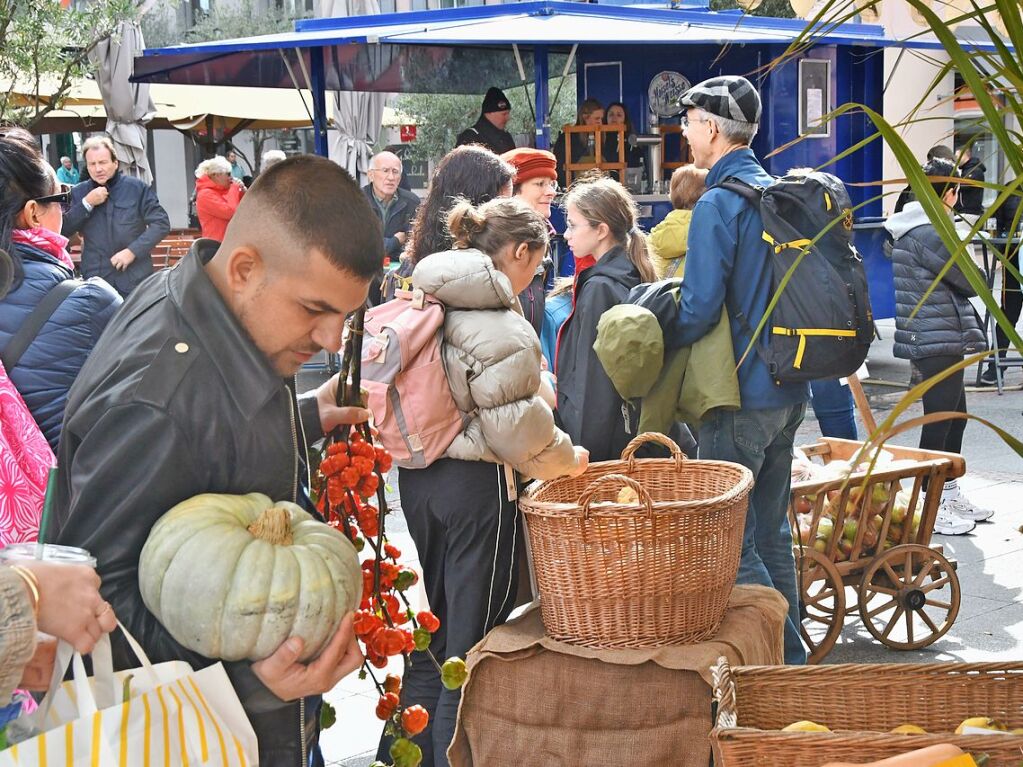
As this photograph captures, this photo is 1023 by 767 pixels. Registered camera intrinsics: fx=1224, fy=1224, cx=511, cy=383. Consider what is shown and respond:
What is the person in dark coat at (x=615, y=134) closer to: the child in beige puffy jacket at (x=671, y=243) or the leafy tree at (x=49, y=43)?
the leafy tree at (x=49, y=43)

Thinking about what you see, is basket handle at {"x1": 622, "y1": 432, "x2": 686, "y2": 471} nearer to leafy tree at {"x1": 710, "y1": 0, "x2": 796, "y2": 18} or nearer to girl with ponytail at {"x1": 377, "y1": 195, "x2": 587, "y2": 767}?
girl with ponytail at {"x1": 377, "y1": 195, "x2": 587, "y2": 767}

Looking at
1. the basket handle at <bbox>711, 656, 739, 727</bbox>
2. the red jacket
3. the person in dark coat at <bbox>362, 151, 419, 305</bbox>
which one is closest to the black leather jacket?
the basket handle at <bbox>711, 656, 739, 727</bbox>

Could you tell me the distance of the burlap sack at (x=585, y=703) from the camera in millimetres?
3498

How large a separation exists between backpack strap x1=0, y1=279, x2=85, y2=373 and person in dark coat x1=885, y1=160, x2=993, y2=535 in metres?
4.70

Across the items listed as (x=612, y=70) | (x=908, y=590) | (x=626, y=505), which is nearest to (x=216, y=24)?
(x=612, y=70)

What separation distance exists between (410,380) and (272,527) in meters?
1.81

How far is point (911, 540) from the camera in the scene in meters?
5.36

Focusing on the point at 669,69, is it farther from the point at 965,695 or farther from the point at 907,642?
the point at 965,695

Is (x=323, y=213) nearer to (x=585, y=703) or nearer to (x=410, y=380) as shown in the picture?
(x=410, y=380)

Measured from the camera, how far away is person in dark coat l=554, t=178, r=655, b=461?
15.1ft

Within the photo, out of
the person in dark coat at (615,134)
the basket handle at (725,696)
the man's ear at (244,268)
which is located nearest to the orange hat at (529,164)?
the basket handle at (725,696)

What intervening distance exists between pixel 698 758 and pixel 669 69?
36.3ft

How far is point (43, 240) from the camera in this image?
13.0ft

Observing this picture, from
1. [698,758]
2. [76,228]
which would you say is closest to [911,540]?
[698,758]
